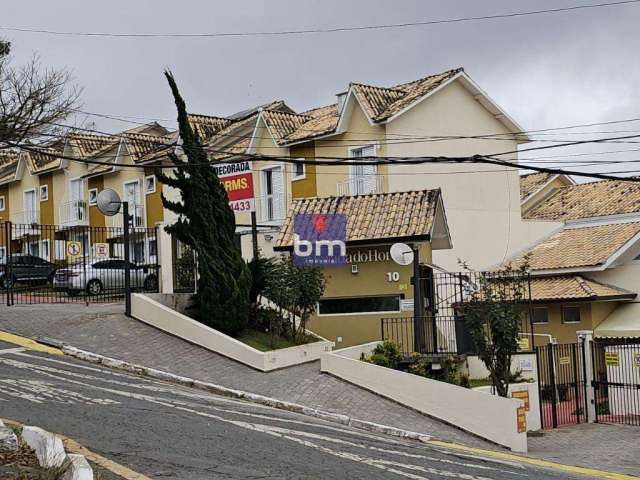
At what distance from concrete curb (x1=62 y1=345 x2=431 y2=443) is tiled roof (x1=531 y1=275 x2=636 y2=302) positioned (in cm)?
1423

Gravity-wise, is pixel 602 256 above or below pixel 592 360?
above

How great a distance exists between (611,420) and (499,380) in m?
5.86

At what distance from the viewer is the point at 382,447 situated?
13453 millimetres

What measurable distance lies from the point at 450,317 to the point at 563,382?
13.2 ft

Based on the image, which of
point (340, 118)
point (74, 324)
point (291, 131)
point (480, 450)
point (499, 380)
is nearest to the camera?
point (480, 450)

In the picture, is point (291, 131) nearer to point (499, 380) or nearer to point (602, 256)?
point (602, 256)

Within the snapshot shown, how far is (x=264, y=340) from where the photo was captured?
21.6 metres

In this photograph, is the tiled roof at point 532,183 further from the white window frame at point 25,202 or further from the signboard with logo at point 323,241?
the white window frame at point 25,202

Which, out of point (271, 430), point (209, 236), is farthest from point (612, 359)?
point (271, 430)

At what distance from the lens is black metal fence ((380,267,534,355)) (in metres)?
19.6

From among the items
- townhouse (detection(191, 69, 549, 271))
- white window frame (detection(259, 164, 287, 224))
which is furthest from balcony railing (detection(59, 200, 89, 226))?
white window frame (detection(259, 164, 287, 224))

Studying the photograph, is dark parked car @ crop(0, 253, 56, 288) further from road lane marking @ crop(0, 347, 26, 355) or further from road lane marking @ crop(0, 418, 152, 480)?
road lane marking @ crop(0, 418, 152, 480)

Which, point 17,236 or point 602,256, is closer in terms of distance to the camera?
point 602,256

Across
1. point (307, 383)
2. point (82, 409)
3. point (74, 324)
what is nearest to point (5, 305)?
point (74, 324)
